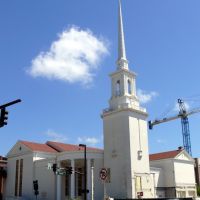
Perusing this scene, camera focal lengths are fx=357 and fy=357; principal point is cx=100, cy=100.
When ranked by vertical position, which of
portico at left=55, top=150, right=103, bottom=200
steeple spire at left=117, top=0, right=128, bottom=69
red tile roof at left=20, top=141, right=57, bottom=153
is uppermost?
steeple spire at left=117, top=0, right=128, bottom=69

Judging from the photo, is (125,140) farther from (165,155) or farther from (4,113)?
(4,113)

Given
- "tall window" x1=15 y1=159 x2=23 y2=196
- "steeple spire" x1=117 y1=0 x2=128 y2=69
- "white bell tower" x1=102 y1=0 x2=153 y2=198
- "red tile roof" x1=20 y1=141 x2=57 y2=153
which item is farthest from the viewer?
"tall window" x1=15 y1=159 x2=23 y2=196

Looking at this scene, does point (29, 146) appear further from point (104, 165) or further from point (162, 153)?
point (162, 153)

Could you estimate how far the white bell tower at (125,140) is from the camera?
50.8m

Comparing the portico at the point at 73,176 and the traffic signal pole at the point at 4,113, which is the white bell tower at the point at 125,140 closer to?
the portico at the point at 73,176

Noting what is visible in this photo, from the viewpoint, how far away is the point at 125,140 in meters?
52.0

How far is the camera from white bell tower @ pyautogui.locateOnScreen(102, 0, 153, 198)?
50.8 metres

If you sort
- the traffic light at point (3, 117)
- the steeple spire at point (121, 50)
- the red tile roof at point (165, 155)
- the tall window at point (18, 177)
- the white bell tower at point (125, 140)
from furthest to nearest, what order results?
the tall window at point (18, 177), the red tile roof at point (165, 155), the steeple spire at point (121, 50), the white bell tower at point (125, 140), the traffic light at point (3, 117)

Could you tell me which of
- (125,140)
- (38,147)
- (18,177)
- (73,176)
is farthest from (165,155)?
(18,177)

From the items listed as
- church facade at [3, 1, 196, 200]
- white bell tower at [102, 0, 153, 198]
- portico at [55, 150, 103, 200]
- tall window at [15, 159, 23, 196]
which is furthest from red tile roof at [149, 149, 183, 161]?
tall window at [15, 159, 23, 196]

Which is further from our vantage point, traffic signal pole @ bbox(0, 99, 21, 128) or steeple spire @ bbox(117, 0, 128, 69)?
steeple spire @ bbox(117, 0, 128, 69)

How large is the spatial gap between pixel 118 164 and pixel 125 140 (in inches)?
143

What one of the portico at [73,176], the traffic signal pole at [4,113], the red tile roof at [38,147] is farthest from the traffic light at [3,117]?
the red tile roof at [38,147]

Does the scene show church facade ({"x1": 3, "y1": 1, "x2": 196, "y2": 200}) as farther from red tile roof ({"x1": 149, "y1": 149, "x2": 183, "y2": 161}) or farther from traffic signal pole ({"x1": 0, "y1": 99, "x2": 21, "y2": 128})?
traffic signal pole ({"x1": 0, "y1": 99, "x2": 21, "y2": 128})
